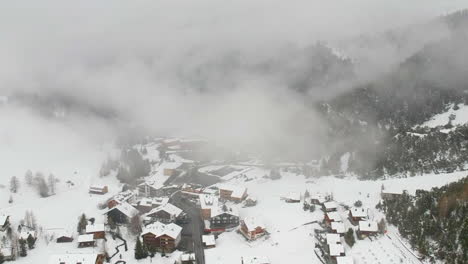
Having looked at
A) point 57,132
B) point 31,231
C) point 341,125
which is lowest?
point 31,231

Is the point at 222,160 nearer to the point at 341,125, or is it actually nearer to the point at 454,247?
the point at 341,125

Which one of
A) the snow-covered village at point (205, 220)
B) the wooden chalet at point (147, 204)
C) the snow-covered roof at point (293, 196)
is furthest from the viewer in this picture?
the snow-covered roof at point (293, 196)

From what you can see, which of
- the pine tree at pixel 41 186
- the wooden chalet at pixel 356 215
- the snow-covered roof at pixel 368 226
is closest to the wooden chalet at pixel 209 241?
the snow-covered roof at pixel 368 226

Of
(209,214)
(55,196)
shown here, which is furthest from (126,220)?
(55,196)

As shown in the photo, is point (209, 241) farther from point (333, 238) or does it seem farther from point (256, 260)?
point (333, 238)

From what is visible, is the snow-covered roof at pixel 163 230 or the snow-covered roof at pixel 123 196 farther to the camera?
the snow-covered roof at pixel 123 196

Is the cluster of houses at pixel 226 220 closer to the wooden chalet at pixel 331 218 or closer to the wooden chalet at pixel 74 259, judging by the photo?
the wooden chalet at pixel 331 218

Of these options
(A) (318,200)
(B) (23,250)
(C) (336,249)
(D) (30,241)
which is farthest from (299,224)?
(B) (23,250)
